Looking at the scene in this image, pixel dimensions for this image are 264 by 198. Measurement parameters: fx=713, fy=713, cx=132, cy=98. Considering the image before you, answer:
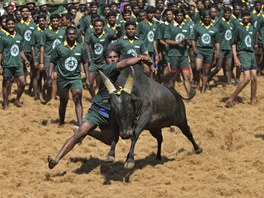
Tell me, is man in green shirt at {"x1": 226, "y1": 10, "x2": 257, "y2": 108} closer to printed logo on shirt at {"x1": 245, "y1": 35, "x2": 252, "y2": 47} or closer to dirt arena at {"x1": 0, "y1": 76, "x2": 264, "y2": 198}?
printed logo on shirt at {"x1": 245, "y1": 35, "x2": 252, "y2": 47}

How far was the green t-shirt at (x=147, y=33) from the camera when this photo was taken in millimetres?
17109

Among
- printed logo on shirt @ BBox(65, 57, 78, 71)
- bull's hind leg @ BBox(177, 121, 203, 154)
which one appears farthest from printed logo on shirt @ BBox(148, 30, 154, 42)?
bull's hind leg @ BBox(177, 121, 203, 154)

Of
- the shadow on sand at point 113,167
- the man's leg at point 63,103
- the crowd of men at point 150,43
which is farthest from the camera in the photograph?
the crowd of men at point 150,43

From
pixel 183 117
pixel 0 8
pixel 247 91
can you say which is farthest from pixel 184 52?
pixel 0 8

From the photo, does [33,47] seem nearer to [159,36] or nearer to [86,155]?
[159,36]

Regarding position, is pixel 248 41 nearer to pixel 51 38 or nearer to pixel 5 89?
pixel 51 38

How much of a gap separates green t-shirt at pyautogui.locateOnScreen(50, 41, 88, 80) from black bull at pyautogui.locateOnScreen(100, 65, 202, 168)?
248cm

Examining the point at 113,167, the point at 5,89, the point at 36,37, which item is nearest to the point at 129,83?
the point at 113,167

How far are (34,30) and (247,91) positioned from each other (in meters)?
5.57

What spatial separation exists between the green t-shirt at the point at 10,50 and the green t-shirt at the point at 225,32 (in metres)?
5.30

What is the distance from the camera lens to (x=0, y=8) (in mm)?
22859

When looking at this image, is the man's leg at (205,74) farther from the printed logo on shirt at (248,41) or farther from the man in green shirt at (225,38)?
the printed logo on shirt at (248,41)

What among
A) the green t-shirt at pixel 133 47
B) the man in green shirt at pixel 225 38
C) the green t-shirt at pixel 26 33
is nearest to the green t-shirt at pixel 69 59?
the green t-shirt at pixel 133 47

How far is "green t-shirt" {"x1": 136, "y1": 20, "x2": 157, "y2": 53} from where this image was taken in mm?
17109
